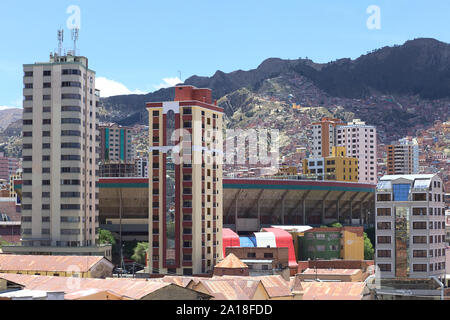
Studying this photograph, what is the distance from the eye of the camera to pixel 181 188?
4545 inches

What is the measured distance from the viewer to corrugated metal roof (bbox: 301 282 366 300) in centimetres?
7575

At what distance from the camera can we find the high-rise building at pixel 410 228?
85812 millimetres

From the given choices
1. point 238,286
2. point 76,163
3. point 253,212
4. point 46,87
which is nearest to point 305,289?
point 238,286

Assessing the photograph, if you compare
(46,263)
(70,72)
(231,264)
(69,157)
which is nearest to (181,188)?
(231,264)

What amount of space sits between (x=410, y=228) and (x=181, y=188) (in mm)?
39097

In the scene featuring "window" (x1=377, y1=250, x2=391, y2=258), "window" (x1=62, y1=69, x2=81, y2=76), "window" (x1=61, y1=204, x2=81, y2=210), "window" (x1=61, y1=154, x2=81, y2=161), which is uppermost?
"window" (x1=62, y1=69, x2=81, y2=76)

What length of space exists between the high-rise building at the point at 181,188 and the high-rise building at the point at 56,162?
46.6 feet

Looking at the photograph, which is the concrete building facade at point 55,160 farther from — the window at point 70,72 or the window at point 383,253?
the window at point 383,253

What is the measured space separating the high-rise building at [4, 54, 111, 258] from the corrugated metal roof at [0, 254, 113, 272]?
24.2 metres

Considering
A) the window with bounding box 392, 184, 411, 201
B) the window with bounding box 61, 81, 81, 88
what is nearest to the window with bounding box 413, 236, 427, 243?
the window with bounding box 392, 184, 411, 201

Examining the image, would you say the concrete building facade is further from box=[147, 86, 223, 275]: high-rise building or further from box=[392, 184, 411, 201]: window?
box=[392, 184, 411, 201]: window

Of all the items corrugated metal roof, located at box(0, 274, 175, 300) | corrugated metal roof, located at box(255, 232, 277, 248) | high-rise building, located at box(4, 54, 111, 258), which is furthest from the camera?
corrugated metal roof, located at box(255, 232, 277, 248)

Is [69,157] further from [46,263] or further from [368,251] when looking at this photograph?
[368,251]
